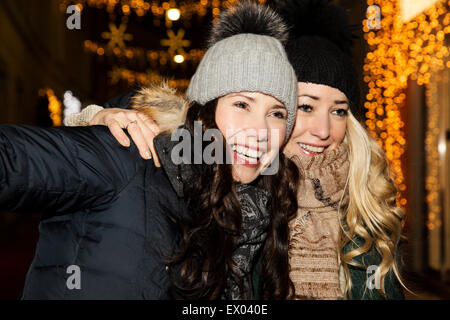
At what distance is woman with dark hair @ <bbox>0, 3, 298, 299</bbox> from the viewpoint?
1529 mm

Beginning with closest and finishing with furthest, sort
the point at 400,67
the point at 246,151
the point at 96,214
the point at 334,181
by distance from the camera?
the point at 96,214, the point at 246,151, the point at 334,181, the point at 400,67

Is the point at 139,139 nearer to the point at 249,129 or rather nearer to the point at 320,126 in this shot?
the point at 249,129

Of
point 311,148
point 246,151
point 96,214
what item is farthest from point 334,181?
point 96,214

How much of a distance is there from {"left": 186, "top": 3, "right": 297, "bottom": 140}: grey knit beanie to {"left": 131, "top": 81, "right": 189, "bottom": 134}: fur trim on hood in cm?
13

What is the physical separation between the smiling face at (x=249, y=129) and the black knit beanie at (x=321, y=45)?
0.50m

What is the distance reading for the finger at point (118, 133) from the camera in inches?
68.6

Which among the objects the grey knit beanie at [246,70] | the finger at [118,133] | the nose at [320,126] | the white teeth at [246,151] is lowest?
the white teeth at [246,151]

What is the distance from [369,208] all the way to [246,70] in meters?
1.17

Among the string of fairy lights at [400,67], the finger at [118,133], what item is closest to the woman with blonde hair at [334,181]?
the finger at [118,133]

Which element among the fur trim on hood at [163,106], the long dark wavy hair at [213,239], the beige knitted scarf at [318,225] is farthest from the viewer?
the beige knitted scarf at [318,225]

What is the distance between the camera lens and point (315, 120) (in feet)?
8.02

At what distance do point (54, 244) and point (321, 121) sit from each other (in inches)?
63.2

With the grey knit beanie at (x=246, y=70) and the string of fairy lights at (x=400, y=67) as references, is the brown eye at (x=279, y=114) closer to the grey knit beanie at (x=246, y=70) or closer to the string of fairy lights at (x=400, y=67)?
the grey knit beanie at (x=246, y=70)

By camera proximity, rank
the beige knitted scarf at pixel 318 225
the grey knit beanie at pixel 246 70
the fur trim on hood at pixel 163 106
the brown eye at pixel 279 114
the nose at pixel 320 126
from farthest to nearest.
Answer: the nose at pixel 320 126, the beige knitted scarf at pixel 318 225, the brown eye at pixel 279 114, the grey knit beanie at pixel 246 70, the fur trim on hood at pixel 163 106
